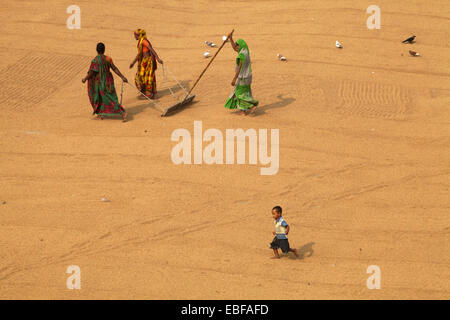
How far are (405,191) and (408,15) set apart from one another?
7.74 meters

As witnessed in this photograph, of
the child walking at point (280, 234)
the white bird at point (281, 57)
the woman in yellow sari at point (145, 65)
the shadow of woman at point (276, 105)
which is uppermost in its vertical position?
the white bird at point (281, 57)

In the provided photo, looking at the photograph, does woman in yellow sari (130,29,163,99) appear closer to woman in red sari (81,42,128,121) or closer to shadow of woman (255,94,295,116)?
woman in red sari (81,42,128,121)

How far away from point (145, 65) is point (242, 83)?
1.92 metres

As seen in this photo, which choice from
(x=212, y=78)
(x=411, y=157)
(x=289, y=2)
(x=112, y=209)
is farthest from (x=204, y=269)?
(x=289, y=2)

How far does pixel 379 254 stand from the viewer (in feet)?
22.6

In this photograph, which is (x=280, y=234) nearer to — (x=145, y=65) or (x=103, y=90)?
(x=103, y=90)

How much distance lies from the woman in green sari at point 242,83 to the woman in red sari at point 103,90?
5.83 ft

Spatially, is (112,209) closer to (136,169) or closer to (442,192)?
(136,169)

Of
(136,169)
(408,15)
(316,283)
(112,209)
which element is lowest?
(316,283)

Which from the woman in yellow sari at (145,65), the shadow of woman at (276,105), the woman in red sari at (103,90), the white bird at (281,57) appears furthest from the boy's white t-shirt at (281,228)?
the white bird at (281,57)

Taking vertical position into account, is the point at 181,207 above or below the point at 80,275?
above

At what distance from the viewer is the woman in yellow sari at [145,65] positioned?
10.8 m

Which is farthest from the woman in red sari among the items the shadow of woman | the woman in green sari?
the shadow of woman

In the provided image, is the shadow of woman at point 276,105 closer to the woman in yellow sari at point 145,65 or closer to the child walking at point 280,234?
the woman in yellow sari at point 145,65
